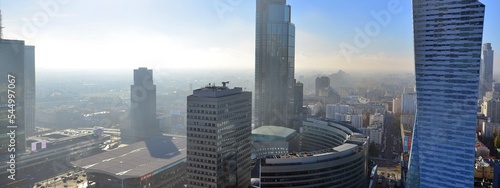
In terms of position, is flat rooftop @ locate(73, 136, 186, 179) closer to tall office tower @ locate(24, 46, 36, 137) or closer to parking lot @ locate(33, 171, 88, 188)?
parking lot @ locate(33, 171, 88, 188)

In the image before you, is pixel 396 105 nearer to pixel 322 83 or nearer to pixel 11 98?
pixel 322 83

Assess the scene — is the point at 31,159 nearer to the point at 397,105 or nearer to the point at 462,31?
the point at 462,31

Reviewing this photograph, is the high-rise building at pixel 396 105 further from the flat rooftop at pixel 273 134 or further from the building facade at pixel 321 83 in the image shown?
the flat rooftop at pixel 273 134

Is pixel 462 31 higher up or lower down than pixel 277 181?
higher up

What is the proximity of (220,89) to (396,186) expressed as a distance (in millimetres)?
14622

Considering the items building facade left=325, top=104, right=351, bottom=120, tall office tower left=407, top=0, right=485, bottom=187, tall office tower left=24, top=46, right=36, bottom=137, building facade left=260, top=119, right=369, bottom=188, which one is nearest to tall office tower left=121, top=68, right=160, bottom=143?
tall office tower left=24, top=46, right=36, bottom=137

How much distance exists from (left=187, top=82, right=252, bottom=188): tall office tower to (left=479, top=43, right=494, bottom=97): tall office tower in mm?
37241

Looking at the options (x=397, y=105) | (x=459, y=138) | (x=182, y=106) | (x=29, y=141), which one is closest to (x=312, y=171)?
(x=459, y=138)

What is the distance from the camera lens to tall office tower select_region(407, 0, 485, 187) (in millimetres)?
16438

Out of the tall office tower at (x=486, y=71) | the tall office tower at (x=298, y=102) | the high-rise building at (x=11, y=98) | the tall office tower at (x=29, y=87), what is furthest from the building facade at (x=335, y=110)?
the high-rise building at (x=11, y=98)

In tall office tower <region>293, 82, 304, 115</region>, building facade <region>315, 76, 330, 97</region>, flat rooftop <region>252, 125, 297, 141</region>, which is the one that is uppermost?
building facade <region>315, 76, 330, 97</region>

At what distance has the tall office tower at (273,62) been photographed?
38.5 m

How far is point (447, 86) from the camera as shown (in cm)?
1711

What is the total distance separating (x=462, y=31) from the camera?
16469mm
